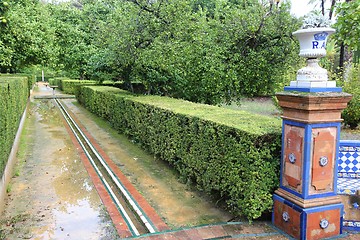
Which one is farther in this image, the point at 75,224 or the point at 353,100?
the point at 353,100

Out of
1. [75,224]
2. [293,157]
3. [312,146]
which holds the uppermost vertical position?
[312,146]

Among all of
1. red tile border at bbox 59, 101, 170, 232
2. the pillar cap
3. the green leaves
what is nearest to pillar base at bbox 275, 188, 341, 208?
the pillar cap

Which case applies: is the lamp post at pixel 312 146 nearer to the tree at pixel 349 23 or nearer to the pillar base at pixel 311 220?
the pillar base at pixel 311 220

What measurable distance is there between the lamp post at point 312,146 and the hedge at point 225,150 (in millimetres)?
287

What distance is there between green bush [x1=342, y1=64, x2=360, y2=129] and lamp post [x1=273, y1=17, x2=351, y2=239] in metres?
9.24

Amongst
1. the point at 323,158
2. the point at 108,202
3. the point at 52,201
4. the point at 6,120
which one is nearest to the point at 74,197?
the point at 52,201

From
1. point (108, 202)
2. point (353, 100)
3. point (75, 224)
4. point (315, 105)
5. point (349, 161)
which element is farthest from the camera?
point (353, 100)

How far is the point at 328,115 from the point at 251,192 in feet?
4.42

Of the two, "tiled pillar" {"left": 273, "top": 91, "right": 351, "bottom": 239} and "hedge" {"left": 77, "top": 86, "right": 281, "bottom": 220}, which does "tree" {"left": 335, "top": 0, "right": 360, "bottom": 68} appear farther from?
"tiled pillar" {"left": 273, "top": 91, "right": 351, "bottom": 239}

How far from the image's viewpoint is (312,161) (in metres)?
3.88

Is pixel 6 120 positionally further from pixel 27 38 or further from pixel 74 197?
pixel 27 38

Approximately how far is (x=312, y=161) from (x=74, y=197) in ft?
13.3

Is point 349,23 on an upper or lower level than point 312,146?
upper

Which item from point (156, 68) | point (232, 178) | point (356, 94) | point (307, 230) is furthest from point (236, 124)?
point (356, 94)
